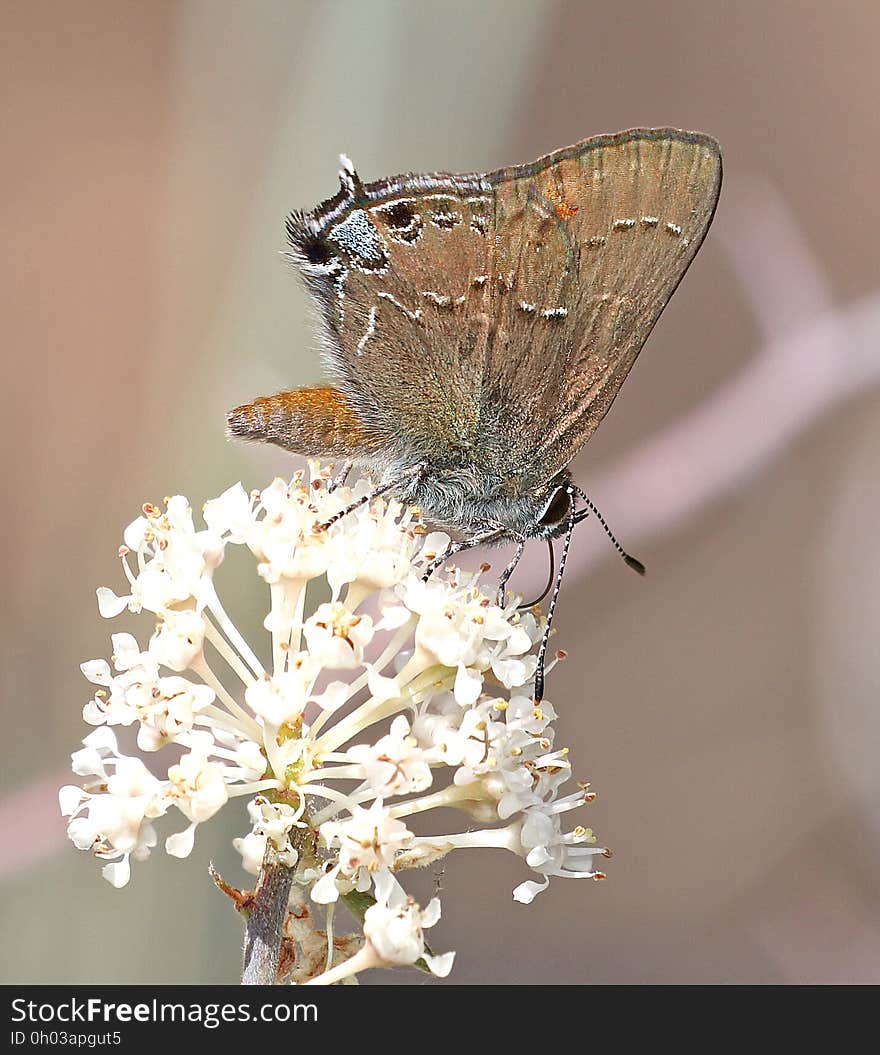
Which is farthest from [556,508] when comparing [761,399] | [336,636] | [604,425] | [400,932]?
[604,425]

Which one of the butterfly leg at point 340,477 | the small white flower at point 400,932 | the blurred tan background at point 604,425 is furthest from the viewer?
the blurred tan background at point 604,425

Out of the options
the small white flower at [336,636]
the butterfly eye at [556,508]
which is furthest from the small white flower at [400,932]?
the butterfly eye at [556,508]

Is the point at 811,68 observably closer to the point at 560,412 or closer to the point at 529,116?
the point at 529,116

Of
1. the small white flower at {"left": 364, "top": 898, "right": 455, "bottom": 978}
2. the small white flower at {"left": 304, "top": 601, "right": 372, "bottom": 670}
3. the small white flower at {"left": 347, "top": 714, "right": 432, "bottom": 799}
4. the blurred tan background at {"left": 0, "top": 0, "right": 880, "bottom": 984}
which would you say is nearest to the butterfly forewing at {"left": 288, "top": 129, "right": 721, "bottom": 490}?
the small white flower at {"left": 304, "top": 601, "right": 372, "bottom": 670}

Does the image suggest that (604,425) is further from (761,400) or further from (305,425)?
(305,425)

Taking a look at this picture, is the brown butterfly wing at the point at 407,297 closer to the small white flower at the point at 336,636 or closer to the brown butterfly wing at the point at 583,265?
the brown butterfly wing at the point at 583,265
